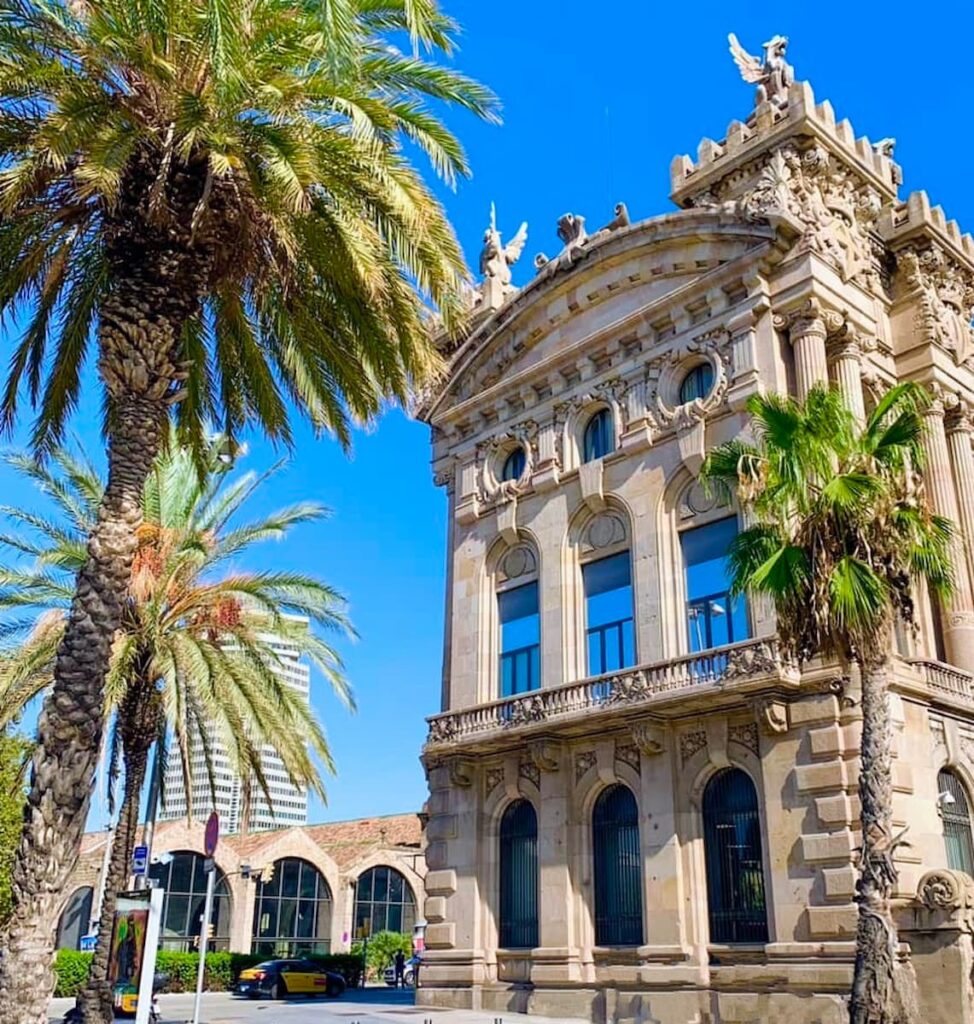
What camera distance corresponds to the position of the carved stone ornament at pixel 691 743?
2295 cm

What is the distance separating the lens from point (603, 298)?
29.2m

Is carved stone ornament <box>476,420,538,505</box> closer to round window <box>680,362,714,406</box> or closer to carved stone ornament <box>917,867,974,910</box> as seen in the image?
round window <box>680,362,714,406</box>

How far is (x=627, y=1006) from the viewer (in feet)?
74.6

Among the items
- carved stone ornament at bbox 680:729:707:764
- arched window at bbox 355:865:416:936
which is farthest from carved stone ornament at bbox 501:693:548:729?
arched window at bbox 355:865:416:936

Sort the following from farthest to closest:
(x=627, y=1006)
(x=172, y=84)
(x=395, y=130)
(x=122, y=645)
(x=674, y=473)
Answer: (x=674, y=473) → (x=627, y=1006) → (x=122, y=645) → (x=395, y=130) → (x=172, y=84)

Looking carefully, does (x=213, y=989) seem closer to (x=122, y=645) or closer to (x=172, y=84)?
(x=122, y=645)

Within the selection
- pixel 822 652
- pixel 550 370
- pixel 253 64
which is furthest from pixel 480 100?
pixel 550 370

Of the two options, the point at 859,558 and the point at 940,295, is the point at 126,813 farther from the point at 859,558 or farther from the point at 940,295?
the point at 940,295

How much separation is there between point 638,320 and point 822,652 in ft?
41.3

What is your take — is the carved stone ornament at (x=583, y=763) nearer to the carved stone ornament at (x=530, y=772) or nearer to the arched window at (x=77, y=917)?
the carved stone ornament at (x=530, y=772)

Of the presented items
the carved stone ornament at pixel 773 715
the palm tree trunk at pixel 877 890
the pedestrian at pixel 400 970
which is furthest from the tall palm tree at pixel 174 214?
the pedestrian at pixel 400 970

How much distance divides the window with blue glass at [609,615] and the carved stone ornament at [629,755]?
2042 mm

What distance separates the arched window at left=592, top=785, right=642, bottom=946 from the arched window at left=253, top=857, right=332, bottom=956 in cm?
2945

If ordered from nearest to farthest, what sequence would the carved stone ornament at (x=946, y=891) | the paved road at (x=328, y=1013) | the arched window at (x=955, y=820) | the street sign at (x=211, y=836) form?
the street sign at (x=211, y=836) → the carved stone ornament at (x=946, y=891) → the arched window at (x=955, y=820) → the paved road at (x=328, y=1013)
